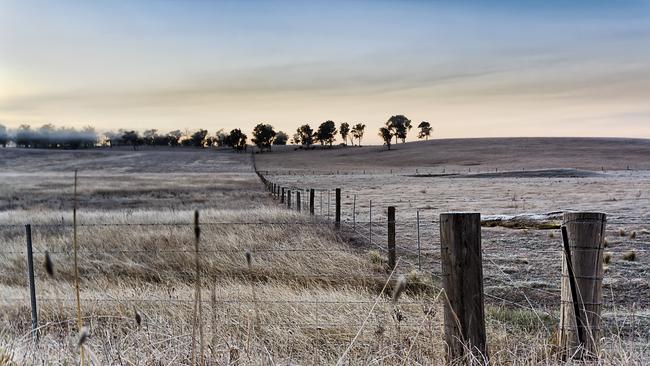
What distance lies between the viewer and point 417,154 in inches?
4660

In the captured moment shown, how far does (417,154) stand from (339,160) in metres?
15.2

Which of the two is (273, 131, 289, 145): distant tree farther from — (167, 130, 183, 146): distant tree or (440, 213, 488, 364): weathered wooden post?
(440, 213, 488, 364): weathered wooden post

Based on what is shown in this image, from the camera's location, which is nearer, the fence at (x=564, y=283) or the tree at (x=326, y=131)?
the fence at (x=564, y=283)

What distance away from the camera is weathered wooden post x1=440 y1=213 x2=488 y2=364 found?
4473 mm

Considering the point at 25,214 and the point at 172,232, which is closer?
the point at 172,232

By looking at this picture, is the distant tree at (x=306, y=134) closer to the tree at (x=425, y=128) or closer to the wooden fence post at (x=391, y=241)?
the tree at (x=425, y=128)

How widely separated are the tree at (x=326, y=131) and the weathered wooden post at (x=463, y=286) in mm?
160268

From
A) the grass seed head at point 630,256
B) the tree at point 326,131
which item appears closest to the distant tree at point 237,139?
the tree at point 326,131

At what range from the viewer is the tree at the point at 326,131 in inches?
6467

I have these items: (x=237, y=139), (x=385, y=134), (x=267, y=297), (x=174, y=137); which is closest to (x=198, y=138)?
(x=174, y=137)

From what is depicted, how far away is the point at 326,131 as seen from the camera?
164m

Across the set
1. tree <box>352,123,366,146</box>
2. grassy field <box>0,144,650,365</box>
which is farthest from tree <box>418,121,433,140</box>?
grassy field <box>0,144,650,365</box>

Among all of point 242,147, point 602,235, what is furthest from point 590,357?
point 242,147

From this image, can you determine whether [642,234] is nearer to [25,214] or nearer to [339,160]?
[25,214]
